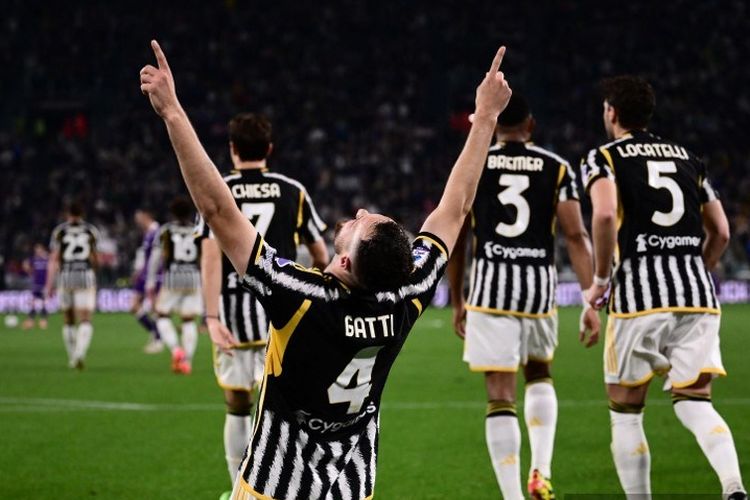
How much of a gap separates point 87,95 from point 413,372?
95.8 feet

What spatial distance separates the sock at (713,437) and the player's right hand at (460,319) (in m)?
1.55

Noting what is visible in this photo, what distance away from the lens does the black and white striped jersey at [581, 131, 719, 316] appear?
5.97m

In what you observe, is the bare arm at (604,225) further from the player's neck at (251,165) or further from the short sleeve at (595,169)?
the player's neck at (251,165)

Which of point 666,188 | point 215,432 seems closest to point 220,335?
point 666,188

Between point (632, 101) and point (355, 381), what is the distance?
9.89ft

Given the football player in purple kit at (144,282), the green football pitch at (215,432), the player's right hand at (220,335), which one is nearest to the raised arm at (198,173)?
the player's right hand at (220,335)

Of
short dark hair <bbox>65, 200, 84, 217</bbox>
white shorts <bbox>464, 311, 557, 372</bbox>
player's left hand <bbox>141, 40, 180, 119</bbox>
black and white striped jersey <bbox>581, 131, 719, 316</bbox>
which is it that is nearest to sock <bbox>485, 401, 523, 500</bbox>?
white shorts <bbox>464, 311, 557, 372</bbox>

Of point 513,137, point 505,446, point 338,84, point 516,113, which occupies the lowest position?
point 505,446

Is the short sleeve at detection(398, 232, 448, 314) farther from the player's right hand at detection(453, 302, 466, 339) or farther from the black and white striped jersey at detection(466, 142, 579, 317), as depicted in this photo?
the player's right hand at detection(453, 302, 466, 339)

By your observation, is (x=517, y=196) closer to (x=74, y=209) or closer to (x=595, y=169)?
(x=595, y=169)

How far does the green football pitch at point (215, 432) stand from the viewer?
305 inches

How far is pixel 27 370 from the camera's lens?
16.1 m

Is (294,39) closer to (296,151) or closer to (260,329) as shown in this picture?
(296,151)

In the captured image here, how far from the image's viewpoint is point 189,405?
12.1 meters
